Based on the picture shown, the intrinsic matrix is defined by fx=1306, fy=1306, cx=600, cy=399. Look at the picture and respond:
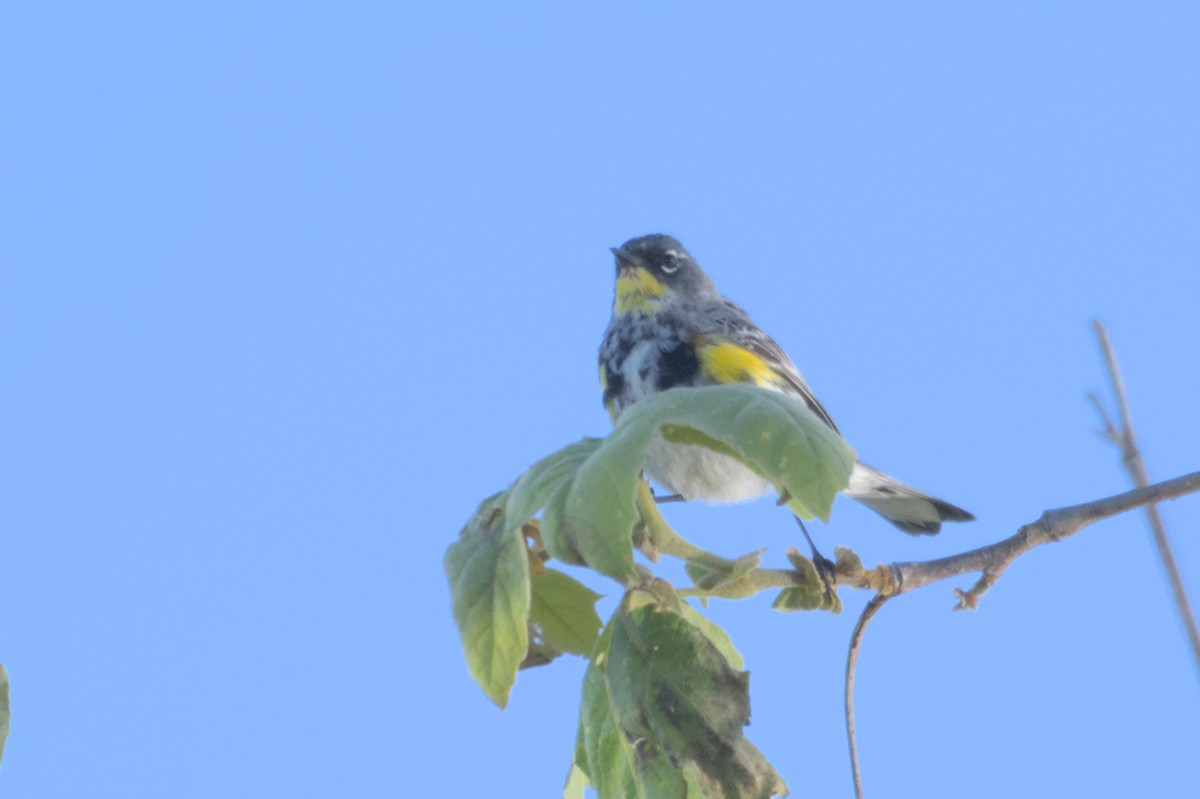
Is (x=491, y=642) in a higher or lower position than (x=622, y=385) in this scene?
lower

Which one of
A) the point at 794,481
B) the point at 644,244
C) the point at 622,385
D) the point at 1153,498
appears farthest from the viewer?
the point at 644,244

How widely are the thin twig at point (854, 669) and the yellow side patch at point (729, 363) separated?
3.08m

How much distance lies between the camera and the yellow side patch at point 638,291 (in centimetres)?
647

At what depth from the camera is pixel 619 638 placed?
2020 millimetres

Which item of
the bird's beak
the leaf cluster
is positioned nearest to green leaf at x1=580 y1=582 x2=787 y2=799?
the leaf cluster

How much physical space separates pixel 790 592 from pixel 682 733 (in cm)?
40

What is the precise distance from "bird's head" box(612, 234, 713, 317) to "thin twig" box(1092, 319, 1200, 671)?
13.2ft

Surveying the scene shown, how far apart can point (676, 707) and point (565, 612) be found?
431 mm

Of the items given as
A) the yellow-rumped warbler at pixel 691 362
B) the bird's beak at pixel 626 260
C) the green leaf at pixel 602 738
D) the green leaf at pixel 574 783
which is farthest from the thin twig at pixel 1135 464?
the bird's beak at pixel 626 260

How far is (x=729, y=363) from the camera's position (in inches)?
216

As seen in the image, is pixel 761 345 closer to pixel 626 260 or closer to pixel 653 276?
pixel 653 276

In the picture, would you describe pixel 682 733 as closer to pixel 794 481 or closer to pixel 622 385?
pixel 794 481

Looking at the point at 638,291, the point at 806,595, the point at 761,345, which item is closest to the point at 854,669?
the point at 806,595

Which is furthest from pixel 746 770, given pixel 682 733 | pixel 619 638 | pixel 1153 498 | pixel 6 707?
pixel 6 707
